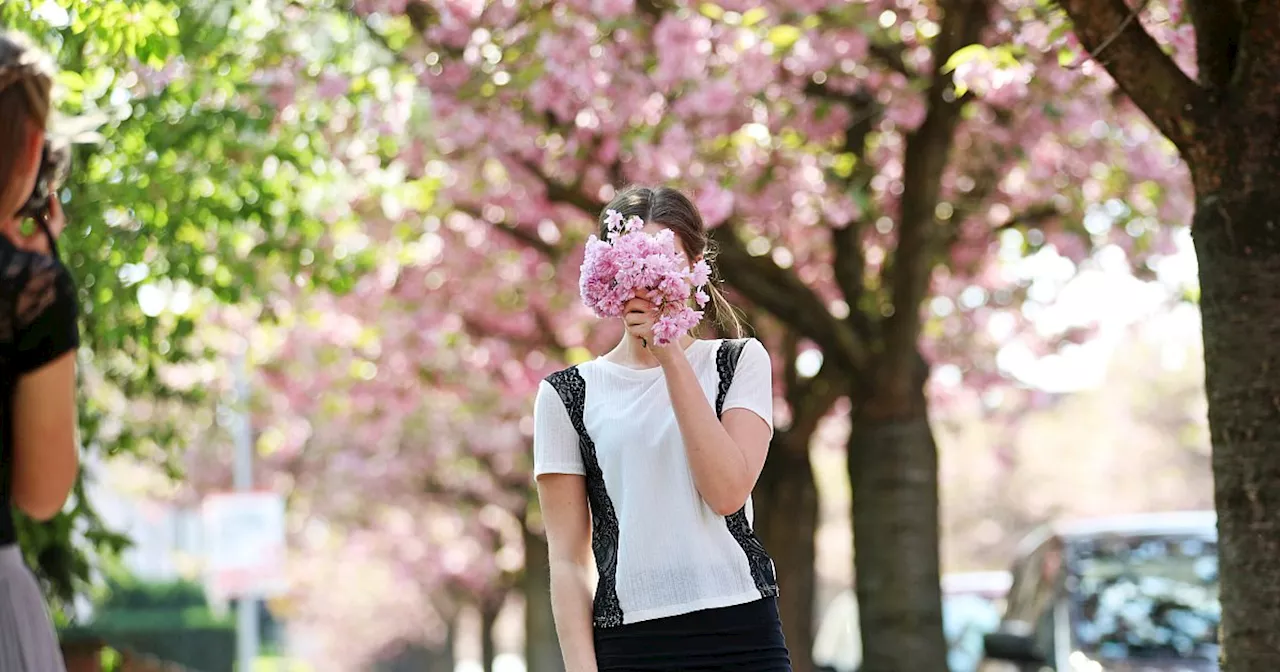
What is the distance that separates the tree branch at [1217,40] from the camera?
564cm

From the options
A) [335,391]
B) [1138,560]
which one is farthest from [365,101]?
[335,391]

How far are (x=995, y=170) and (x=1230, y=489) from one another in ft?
27.1

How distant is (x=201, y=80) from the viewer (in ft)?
33.4

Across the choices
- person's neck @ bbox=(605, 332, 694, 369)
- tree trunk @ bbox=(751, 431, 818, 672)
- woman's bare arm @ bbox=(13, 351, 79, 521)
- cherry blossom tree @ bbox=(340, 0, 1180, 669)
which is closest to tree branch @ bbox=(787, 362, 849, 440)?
tree trunk @ bbox=(751, 431, 818, 672)

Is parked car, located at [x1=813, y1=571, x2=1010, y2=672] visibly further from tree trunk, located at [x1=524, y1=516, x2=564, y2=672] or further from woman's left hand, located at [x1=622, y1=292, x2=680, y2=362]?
woman's left hand, located at [x1=622, y1=292, x2=680, y2=362]

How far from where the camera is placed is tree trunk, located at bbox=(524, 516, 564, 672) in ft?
80.6

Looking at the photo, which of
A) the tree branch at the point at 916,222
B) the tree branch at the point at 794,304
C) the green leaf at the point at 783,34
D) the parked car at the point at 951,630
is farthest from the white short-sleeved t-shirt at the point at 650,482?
the parked car at the point at 951,630

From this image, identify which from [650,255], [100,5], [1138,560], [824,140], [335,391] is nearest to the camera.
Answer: [650,255]

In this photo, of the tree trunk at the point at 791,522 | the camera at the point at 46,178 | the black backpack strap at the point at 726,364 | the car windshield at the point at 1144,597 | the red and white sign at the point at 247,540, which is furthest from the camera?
the red and white sign at the point at 247,540

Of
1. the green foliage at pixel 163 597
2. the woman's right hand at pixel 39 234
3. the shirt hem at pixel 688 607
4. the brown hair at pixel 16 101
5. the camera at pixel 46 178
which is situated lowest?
the green foliage at pixel 163 597

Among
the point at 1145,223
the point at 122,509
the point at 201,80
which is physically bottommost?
Answer: the point at 122,509

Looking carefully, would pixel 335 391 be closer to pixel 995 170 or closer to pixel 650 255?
pixel 995 170

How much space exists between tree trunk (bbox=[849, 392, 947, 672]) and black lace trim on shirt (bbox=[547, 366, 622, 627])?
7601 mm

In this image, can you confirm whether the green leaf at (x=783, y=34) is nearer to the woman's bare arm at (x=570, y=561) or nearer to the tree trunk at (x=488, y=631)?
the woman's bare arm at (x=570, y=561)
